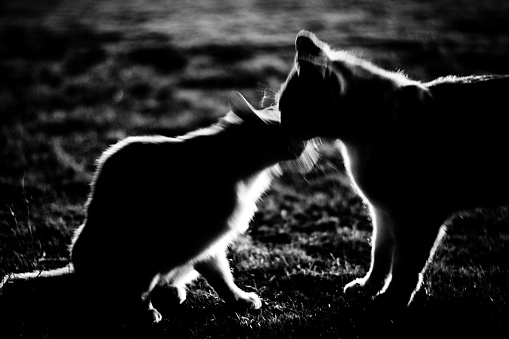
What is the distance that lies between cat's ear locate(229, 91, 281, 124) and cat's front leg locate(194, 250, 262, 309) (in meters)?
0.84

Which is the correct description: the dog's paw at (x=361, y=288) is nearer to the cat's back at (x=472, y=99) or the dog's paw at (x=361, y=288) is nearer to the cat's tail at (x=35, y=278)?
the cat's back at (x=472, y=99)

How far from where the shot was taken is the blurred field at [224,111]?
115 inches

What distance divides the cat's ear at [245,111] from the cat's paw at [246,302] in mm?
1090

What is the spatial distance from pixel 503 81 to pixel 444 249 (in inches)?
54.5

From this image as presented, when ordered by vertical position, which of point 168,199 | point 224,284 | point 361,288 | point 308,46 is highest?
point 308,46

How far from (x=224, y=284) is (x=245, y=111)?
3.47 ft

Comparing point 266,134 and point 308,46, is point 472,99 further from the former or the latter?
point 266,134

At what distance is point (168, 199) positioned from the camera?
252cm

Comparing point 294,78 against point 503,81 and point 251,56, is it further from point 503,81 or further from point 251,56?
point 251,56

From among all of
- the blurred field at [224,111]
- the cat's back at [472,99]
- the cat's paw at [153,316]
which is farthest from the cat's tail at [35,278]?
the cat's back at [472,99]

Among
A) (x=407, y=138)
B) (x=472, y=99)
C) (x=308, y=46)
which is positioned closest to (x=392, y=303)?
(x=407, y=138)

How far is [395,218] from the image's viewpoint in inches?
108

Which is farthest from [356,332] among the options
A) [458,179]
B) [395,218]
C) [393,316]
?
[458,179]

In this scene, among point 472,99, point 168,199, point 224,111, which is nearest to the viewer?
point 168,199
